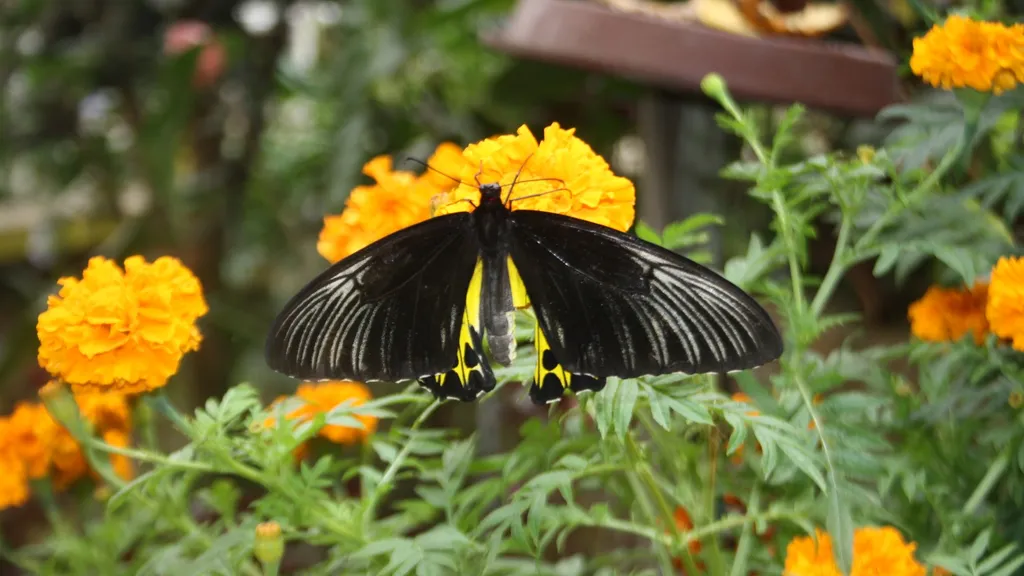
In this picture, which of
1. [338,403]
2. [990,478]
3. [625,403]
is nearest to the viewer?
[625,403]

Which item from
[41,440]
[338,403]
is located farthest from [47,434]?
[338,403]

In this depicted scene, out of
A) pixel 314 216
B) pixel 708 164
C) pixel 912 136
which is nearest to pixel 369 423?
pixel 912 136

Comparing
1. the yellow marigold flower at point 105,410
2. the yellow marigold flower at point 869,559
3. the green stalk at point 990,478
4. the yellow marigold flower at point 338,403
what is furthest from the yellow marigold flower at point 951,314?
the yellow marigold flower at point 105,410

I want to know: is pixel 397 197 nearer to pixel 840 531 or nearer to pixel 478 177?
pixel 478 177

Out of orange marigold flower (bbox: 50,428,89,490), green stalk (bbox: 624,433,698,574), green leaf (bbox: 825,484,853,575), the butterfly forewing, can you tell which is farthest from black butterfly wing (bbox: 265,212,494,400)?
orange marigold flower (bbox: 50,428,89,490)

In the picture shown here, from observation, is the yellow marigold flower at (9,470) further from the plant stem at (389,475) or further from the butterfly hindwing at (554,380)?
the butterfly hindwing at (554,380)

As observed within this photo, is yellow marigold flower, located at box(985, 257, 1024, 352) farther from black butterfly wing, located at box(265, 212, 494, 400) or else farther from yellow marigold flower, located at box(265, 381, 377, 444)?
yellow marigold flower, located at box(265, 381, 377, 444)
